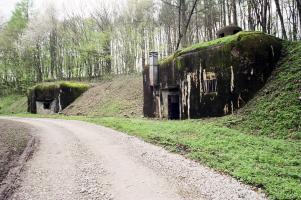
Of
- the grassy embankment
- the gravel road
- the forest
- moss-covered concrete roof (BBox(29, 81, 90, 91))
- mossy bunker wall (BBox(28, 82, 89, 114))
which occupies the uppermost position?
the forest

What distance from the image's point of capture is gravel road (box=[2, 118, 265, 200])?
6.66 m

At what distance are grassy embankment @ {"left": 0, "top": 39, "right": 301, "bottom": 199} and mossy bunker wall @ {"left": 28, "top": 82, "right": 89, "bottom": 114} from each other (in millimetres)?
16262

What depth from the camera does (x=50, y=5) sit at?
45.7 meters

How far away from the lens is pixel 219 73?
53.8 feet

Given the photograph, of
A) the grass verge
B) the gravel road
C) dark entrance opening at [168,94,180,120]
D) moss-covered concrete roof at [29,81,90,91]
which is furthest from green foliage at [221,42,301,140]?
moss-covered concrete roof at [29,81,90,91]

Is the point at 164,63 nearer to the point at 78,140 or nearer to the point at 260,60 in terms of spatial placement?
the point at 260,60

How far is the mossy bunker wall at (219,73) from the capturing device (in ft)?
50.6

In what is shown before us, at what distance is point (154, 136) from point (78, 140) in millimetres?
3055

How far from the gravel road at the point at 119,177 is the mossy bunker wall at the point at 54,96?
22.1m

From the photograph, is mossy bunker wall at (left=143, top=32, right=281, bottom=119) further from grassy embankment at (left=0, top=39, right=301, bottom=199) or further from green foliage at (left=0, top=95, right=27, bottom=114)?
green foliage at (left=0, top=95, right=27, bottom=114)

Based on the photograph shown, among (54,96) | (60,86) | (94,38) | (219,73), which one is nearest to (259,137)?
(219,73)

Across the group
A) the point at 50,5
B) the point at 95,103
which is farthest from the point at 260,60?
the point at 50,5

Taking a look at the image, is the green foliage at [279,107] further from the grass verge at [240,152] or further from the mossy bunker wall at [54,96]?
the mossy bunker wall at [54,96]

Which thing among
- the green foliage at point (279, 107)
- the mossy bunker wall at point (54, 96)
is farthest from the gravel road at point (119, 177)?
the mossy bunker wall at point (54, 96)
